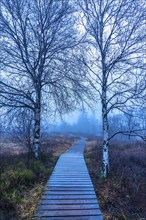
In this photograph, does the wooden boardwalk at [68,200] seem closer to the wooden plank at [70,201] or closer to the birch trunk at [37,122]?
the wooden plank at [70,201]

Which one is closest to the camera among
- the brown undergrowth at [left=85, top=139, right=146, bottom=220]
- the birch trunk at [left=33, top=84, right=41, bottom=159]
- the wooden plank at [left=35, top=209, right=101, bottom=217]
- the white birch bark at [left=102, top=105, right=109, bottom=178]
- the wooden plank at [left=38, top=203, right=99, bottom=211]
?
the wooden plank at [left=35, top=209, right=101, bottom=217]

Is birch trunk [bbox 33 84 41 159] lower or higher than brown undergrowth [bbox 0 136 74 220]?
higher

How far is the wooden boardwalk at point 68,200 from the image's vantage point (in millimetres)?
6750

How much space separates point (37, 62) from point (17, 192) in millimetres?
7835

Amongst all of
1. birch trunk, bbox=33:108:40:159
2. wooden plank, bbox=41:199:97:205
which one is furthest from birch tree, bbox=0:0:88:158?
wooden plank, bbox=41:199:97:205

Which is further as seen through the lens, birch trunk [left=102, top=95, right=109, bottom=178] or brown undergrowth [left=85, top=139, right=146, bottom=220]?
birch trunk [left=102, top=95, right=109, bottom=178]

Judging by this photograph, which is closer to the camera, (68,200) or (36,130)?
(68,200)

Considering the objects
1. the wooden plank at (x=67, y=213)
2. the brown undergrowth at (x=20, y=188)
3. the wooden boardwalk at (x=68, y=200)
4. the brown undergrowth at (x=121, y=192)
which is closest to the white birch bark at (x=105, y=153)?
the brown undergrowth at (x=121, y=192)

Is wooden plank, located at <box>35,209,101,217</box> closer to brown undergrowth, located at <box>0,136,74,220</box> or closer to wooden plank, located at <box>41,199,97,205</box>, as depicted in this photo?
brown undergrowth, located at <box>0,136,74,220</box>

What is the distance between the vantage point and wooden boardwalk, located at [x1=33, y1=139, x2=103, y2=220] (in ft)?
22.1

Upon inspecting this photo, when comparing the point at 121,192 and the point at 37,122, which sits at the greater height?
the point at 37,122

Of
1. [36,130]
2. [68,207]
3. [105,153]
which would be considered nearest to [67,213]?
[68,207]

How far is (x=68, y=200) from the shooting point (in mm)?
7867

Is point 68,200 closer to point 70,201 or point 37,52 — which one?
point 70,201
